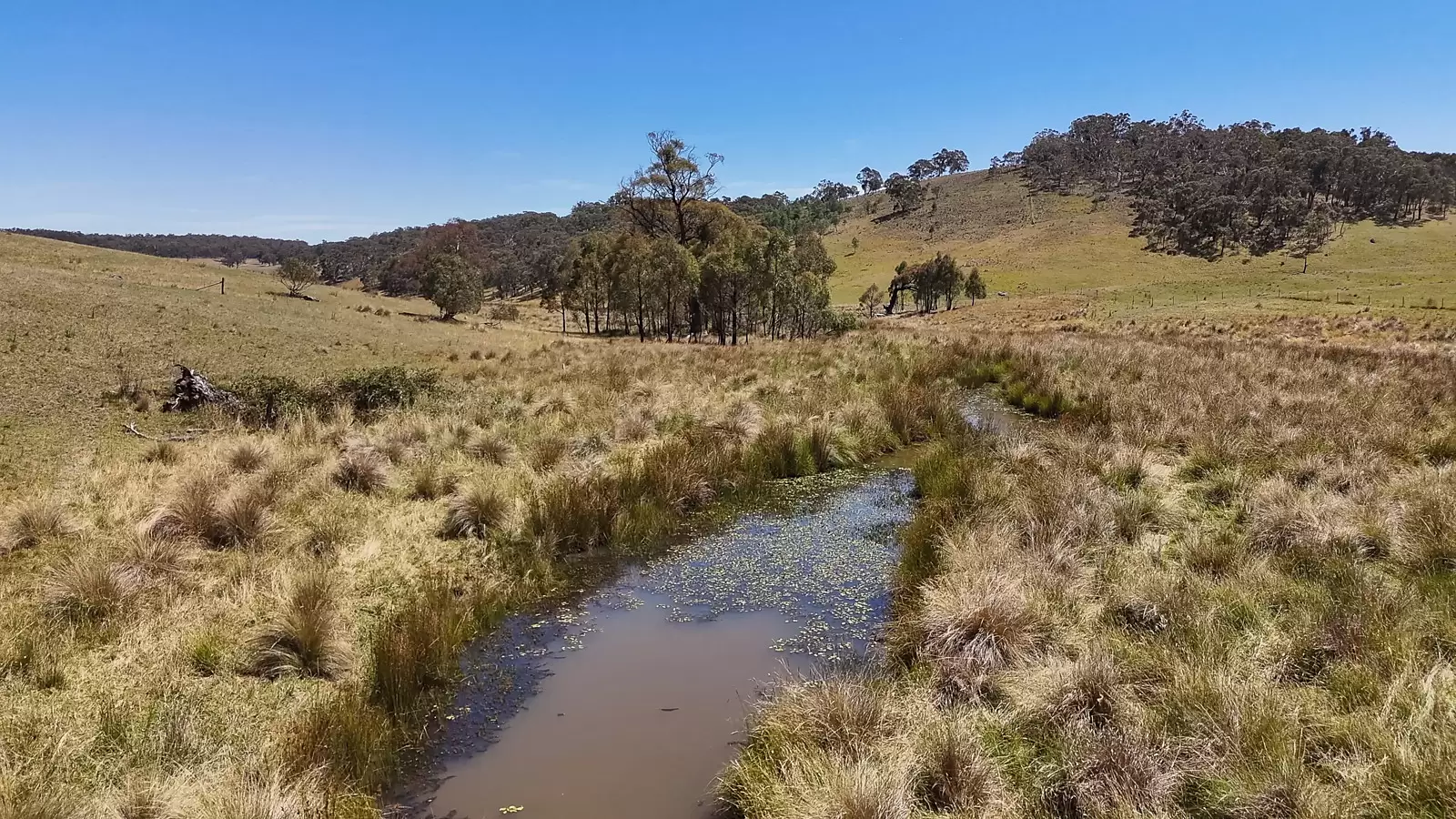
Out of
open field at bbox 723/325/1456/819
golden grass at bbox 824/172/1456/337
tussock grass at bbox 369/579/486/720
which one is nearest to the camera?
open field at bbox 723/325/1456/819

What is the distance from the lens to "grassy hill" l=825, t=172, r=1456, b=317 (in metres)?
56.7

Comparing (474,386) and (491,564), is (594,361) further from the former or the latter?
(491,564)

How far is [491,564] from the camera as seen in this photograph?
303 inches

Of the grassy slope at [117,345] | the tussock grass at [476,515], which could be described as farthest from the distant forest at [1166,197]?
→ the tussock grass at [476,515]

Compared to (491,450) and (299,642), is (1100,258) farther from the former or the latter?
(299,642)

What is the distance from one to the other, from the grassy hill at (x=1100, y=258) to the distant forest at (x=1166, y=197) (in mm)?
5477

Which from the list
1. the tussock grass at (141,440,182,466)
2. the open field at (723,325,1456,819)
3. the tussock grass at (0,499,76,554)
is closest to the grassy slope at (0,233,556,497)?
the tussock grass at (141,440,182,466)

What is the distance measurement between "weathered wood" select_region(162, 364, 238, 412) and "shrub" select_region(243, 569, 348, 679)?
31.6 feet

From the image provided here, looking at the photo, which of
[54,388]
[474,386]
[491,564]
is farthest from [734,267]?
[491,564]

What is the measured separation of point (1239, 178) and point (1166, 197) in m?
13.0

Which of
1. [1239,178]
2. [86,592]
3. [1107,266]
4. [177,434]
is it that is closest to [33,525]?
[86,592]

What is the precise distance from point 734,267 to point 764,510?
29.4m

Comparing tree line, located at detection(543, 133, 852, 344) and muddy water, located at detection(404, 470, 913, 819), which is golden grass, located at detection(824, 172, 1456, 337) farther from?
muddy water, located at detection(404, 470, 913, 819)

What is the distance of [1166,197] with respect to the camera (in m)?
117
